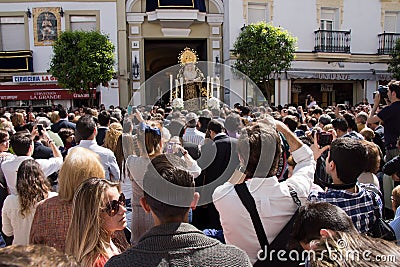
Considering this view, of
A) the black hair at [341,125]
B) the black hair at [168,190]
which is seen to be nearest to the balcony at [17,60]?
the black hair at [341,125]

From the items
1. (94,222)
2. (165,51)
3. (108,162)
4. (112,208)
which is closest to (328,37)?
(165,51)

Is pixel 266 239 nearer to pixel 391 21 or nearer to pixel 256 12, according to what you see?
pixel 256 12

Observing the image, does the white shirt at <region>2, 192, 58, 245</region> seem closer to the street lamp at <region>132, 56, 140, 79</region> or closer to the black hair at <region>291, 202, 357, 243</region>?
the black hair at <region>291, 202, 357, 243</region>

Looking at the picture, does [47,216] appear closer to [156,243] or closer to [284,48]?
[156,243]

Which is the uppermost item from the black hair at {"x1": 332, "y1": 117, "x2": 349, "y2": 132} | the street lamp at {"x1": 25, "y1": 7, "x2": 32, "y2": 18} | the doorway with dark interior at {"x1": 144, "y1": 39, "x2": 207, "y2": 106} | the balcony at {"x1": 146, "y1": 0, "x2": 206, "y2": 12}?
the balcony at {"x1": 146, "y1": 0, "x2": 206, "y2": 12}

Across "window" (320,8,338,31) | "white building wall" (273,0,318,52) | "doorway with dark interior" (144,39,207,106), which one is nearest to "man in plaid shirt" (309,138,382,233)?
"doorway with dark interior" (144,39,207,106)

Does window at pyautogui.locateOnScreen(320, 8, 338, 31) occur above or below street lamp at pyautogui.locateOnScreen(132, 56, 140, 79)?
above

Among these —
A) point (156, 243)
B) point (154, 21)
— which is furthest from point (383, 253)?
point (154, 21)

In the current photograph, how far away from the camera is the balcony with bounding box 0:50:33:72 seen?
54.2ft

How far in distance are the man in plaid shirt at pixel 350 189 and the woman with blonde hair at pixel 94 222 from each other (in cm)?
117

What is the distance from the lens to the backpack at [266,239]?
2197 mm

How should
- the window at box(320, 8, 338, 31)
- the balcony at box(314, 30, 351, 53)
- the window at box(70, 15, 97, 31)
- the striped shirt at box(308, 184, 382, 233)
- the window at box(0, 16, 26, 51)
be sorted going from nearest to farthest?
the striped shirt at box(308, 184, 382, 233) → the window at box(0, 16, 26, 51) → the window at box(70, 15, 97, 31) → the balcony at box(314, 30, 351, 53) → the window at box(320, 8, 338, 31)

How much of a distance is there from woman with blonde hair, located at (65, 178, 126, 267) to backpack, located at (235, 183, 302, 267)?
697mm

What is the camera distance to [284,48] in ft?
49.2
